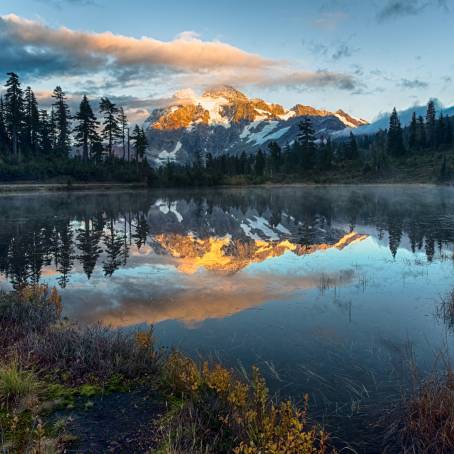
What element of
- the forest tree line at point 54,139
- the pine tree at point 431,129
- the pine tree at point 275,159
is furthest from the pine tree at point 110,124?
the pine tree at point 431,129

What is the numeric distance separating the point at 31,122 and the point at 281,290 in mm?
78425

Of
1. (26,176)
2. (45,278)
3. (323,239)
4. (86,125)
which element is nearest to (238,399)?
(45,278)

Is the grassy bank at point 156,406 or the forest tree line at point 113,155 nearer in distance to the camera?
the grassy bank at point 156,406

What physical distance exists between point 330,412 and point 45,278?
1183cm

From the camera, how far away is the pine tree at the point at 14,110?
7444 cm

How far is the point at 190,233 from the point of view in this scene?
27.0 m

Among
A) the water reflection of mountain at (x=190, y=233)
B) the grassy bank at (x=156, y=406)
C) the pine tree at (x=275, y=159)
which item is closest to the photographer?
the grassy bank at (x=156, y=406)

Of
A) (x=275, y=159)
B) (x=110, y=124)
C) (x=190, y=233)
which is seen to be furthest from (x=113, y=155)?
(x=190, y=233)

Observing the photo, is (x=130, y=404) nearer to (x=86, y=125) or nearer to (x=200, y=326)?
(x=200, y=326)

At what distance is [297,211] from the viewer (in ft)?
129

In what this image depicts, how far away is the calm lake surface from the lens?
7.91 meters

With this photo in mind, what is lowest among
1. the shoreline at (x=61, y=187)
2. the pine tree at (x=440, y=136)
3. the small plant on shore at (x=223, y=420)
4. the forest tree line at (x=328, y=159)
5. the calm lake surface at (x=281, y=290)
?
the calm lake surface at (x=281, y=290)

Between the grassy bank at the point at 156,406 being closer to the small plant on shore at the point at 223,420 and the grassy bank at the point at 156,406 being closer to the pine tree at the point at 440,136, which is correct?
the small plant on shore at the point at 223,420

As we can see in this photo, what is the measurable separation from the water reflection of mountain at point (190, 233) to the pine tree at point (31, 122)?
142 feet
